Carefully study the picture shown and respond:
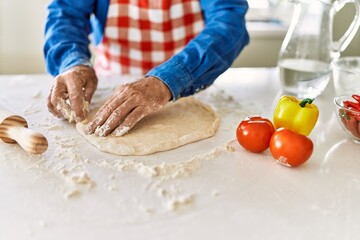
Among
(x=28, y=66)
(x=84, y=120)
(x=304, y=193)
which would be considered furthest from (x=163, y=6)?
(x=28, y=66)

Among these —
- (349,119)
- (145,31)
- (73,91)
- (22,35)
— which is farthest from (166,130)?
(22,35)

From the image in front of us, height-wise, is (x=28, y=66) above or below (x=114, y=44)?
below

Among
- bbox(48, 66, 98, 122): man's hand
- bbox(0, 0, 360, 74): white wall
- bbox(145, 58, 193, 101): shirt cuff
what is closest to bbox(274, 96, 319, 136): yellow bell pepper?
bbox(145, 58, 193, 101): shirt cuff

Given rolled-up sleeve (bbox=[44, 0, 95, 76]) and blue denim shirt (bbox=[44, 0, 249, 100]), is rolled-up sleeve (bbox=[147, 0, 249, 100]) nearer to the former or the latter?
blue denim shirt (bbox=[44, 0, 249, 100])

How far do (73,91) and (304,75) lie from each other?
0.58m

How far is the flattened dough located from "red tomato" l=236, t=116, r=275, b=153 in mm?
94

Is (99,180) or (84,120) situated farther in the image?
(84,120)

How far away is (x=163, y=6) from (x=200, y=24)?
13cm

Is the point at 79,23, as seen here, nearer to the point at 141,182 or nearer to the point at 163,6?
the point at 163,6

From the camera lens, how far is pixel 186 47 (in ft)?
3.74

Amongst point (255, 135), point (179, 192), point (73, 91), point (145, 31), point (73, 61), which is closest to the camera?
point (179, 192)

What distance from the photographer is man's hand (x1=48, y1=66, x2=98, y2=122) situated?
3.40ft

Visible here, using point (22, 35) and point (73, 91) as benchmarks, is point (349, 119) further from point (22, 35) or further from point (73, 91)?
point (22, 35)

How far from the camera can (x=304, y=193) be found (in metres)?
0.79
